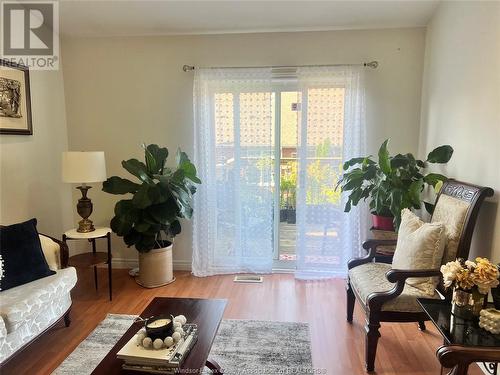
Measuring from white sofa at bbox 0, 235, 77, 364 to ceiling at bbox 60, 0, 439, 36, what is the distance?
2.09 meters

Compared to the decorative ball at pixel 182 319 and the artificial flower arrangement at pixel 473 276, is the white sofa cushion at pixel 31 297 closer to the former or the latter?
the decorative ball at pixel 182 319

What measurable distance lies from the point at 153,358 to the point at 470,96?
8.32 feet

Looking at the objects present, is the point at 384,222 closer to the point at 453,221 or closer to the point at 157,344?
the point at 453,221

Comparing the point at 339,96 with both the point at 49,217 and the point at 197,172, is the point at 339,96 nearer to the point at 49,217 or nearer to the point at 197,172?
the point at 197,172

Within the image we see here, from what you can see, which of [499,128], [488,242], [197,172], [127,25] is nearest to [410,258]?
[488,242]

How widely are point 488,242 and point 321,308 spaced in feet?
4.44

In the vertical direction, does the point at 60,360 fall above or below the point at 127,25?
below

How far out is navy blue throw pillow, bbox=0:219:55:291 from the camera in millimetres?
2195

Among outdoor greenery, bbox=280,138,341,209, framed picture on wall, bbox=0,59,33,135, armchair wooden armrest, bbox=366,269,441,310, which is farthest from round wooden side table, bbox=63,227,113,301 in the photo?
armchair wooden armrest, bbox=366,269,441,310

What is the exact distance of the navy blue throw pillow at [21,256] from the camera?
2.20 meters

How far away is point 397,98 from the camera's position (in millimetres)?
3232

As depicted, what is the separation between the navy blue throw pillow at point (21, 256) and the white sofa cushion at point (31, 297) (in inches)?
2.2

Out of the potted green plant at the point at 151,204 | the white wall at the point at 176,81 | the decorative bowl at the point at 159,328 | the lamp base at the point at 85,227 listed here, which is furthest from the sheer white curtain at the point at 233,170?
the decorative bowl at the point at 159,328

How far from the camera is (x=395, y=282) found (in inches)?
75.9
